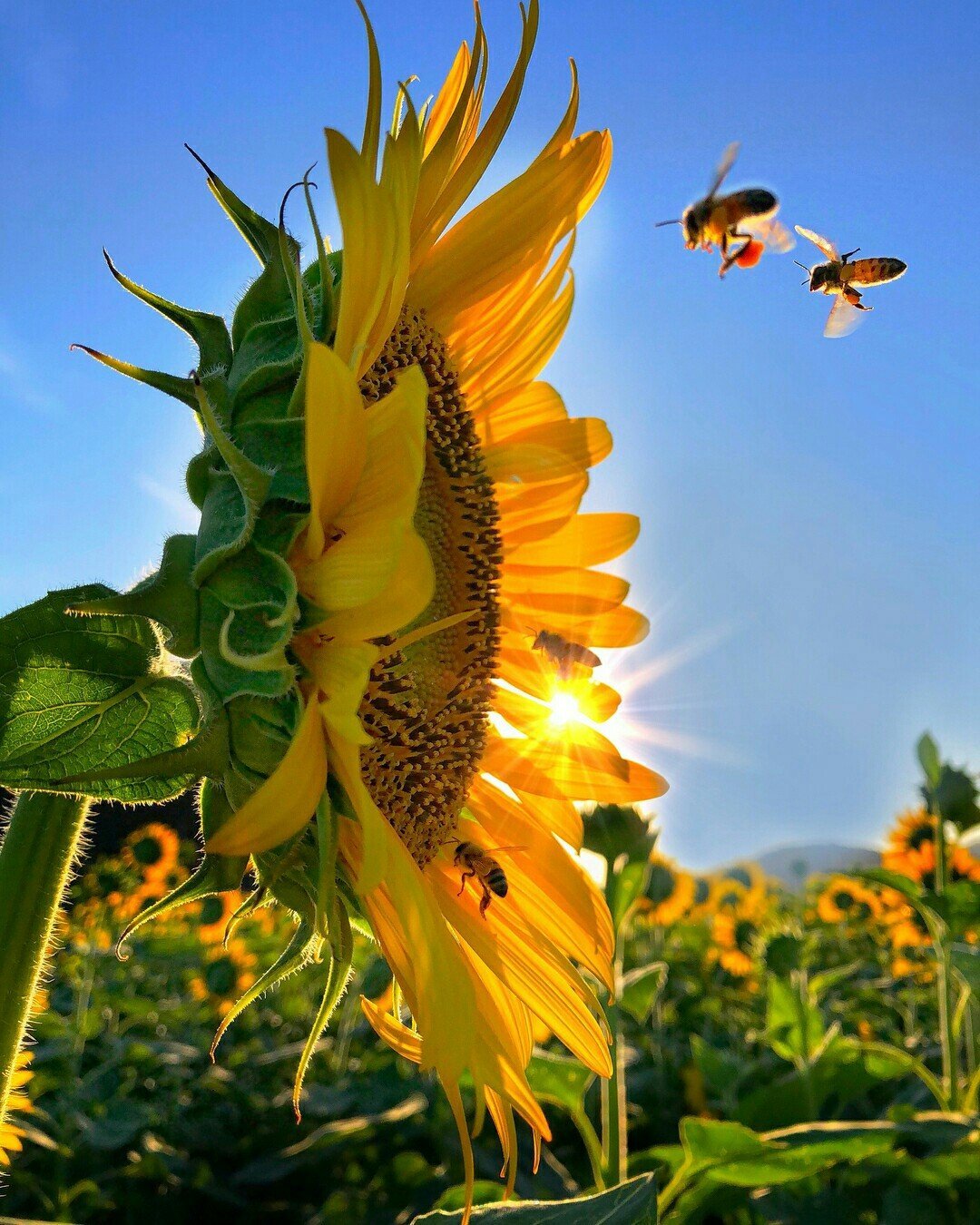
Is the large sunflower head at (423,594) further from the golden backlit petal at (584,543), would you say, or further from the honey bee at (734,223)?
the honey bee at (734,223)

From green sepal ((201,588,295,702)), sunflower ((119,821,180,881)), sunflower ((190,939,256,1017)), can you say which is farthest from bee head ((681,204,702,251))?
sunflower ((119,821,180,881))

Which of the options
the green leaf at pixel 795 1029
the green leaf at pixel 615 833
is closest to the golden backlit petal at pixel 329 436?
the green leaf at pixel 615 833

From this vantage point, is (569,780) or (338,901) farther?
(569,780)

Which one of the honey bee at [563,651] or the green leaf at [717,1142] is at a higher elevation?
the honey bee at [563,651]

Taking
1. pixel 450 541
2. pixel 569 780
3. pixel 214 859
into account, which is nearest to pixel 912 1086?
pixel 569 780

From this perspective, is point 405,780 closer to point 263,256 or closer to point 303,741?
point 303,741

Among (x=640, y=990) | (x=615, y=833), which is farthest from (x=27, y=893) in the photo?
(x=640, y=990)
